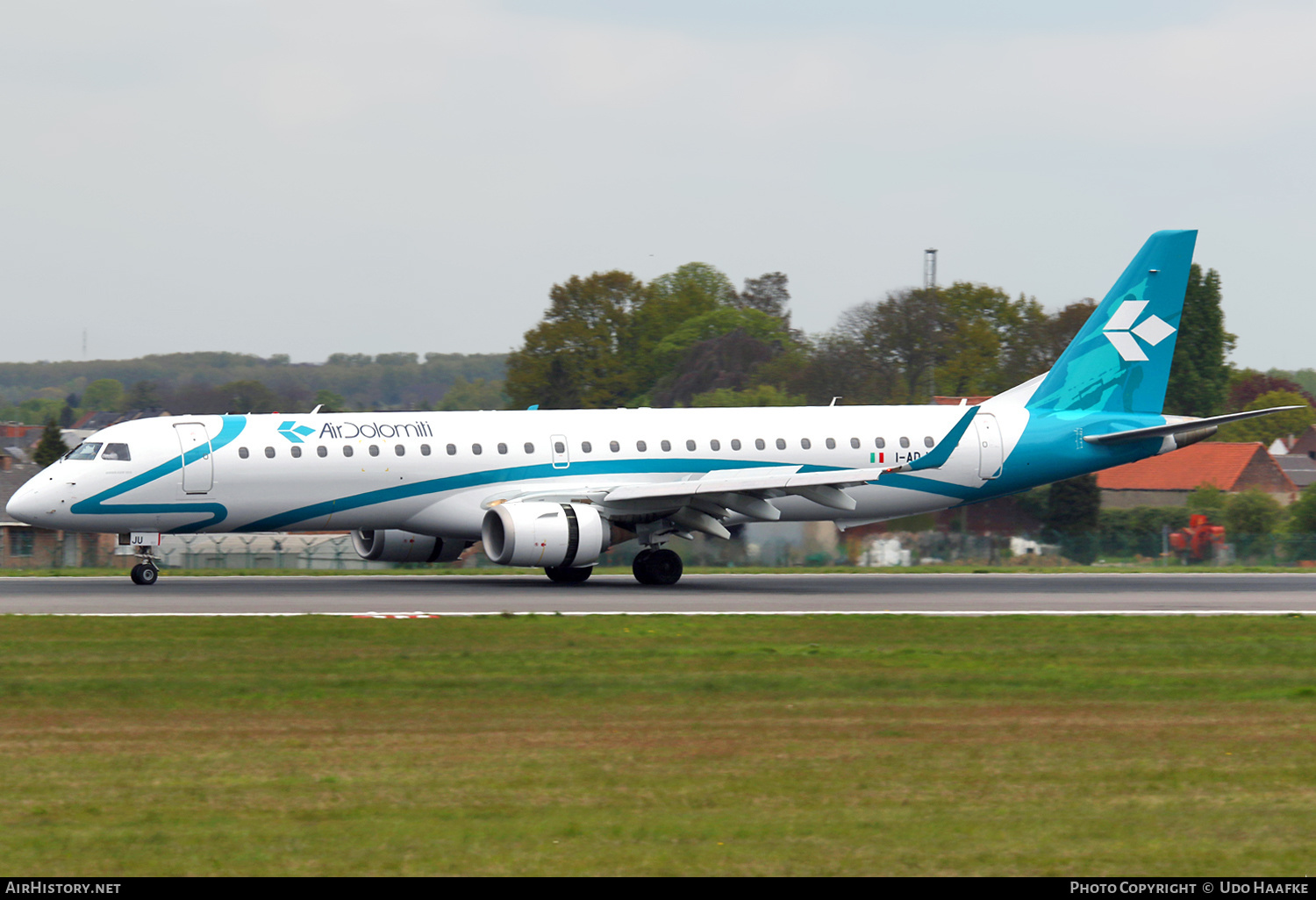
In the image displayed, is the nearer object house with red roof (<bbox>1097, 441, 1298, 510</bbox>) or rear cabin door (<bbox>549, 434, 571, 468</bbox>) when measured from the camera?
rear cabin door (<bbox>549, 434, 571, 468</bbox>)

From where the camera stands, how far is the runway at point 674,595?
27.2m

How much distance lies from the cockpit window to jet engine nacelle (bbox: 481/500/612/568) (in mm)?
8286

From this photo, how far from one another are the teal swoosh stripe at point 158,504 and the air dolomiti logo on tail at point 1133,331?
853 inches

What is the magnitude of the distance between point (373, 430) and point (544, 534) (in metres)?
5.00

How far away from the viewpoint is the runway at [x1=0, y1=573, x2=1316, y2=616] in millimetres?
27172

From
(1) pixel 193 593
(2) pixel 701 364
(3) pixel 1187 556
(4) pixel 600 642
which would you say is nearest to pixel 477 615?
(4) pixel 600 642

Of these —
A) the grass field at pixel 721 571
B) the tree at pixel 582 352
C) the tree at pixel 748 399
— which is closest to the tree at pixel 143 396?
the tree at pixel 582 352

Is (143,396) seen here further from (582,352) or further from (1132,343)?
(1132,343)

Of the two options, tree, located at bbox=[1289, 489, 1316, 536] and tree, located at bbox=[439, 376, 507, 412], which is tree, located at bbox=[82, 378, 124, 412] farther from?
tree, located at bbox=[1289, 489, 1316, 536]

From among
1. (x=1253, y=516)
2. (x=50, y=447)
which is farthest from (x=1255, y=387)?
(x=50, y=447)

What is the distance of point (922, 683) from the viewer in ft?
56.9

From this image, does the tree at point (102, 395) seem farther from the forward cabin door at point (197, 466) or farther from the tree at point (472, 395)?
the forward cabin door at point (197, 466)

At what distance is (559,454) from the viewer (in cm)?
3431

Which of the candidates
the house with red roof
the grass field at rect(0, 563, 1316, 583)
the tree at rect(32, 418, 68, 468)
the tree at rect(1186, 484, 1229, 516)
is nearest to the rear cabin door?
the grass field at rect(0, 563, 1316, 583)
